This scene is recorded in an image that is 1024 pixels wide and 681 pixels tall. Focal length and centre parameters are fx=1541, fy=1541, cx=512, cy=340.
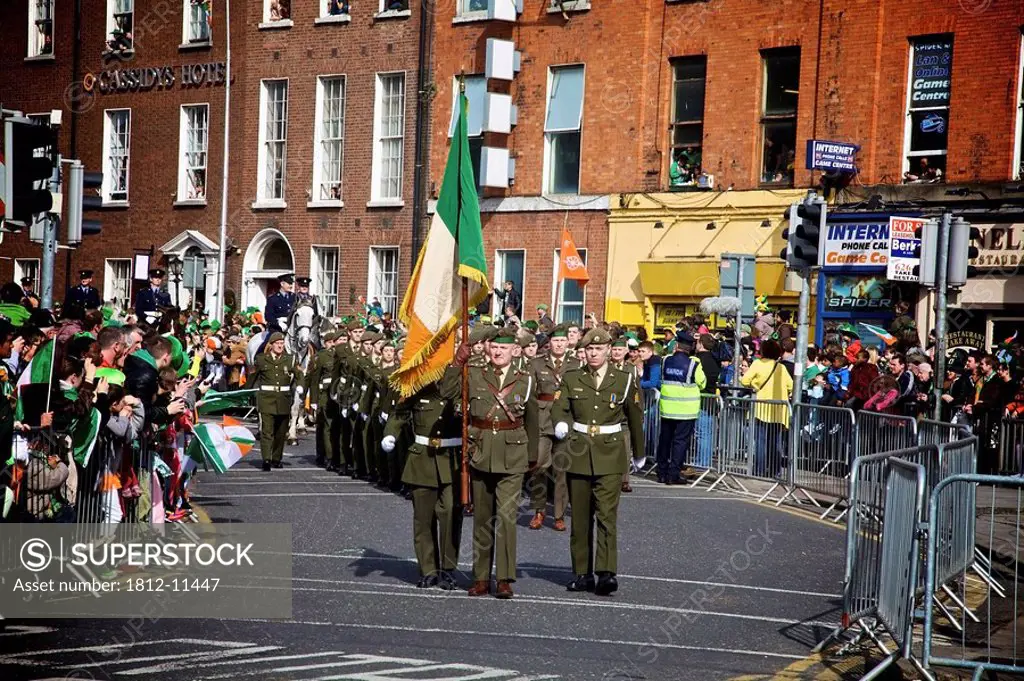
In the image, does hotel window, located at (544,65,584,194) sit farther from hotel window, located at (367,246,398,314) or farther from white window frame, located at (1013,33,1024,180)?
white window frame, located at (1013,33,1024,180)

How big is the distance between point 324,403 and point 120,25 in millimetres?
23150

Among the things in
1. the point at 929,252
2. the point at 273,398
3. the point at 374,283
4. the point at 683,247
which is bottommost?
the point at 273,398

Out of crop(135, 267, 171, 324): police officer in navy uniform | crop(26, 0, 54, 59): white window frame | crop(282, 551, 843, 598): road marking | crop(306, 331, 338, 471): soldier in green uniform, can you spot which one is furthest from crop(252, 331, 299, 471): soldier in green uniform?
crop(26, 0, 54, 59): white window frame

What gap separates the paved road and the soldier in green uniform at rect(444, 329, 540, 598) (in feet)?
1.56

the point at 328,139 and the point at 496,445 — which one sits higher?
the point at 328,139

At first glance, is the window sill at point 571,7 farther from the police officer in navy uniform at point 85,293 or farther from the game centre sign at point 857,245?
the police officer in navy uniform at point 85,293

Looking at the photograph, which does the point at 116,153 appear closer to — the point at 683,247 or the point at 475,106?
the point at 475,106

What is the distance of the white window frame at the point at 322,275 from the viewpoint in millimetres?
36750

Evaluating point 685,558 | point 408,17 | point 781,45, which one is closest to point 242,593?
point 685,558

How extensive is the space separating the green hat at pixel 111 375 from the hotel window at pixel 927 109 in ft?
60.5

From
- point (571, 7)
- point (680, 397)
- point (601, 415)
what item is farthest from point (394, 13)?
point (601, 415)

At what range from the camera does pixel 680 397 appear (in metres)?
19.6

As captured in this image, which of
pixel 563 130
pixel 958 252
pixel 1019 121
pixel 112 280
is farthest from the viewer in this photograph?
pixel 112 280

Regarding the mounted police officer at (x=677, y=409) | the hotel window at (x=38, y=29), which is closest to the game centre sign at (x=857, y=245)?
the mounted police officer at (x=677, y=409)
